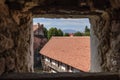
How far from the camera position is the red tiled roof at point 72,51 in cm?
1221

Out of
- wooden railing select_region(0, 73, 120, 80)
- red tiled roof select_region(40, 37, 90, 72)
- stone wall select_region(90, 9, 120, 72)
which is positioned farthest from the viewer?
red tiled roof select_region(40, 37, 90, 72)

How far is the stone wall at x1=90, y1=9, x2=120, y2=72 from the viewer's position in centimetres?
241

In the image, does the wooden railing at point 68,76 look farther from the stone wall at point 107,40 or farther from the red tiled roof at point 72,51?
the red tiled roof at point 72,51

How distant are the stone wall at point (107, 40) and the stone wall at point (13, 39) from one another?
804 mm

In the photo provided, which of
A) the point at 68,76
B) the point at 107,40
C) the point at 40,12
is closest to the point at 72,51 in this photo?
the point at 40,12

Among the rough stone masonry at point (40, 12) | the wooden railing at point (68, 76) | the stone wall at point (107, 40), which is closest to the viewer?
the wooden railing at point (68, 76)

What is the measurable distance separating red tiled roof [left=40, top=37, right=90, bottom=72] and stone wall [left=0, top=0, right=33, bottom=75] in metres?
7.68

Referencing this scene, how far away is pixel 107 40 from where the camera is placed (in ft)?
8.93

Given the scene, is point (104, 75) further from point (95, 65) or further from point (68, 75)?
point (95, 65)

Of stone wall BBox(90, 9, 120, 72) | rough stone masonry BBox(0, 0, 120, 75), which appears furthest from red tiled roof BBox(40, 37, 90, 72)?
rough stone masonry BBox(0, 0, 120, 75)

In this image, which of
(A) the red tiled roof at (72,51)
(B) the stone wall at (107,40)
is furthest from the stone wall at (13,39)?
(A) the red tiled roof at (72,51)

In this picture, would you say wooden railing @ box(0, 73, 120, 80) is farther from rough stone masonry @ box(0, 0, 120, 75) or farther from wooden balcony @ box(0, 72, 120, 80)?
rough stone masonry @ box(0, 0, 120, 75)

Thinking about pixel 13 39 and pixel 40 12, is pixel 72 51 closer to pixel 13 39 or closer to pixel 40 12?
pixel 40 12

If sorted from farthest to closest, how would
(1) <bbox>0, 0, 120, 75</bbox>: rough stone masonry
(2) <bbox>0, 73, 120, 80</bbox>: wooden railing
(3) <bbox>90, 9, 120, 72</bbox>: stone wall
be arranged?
(3) <bbox>90, 9, 120, 72</bbox>: stone wall → (1) <bbox>0, 0, 120, 75</bbox>: rough stone masonry → (2) <bbox>0, 73, 120, 80</bbox>: wooden railing
